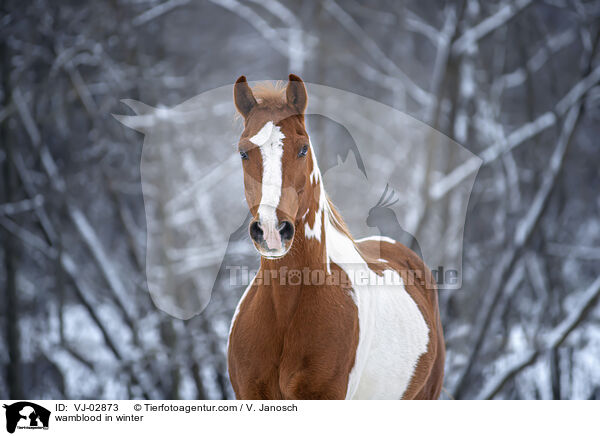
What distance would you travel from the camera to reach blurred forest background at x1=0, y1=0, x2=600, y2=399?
170 centimetres

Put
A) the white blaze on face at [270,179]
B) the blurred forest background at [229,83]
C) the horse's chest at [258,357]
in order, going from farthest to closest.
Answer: the blurred forest background at [229,83] → the horse's chest at [258,357] → the white blaze on face at [270,179]

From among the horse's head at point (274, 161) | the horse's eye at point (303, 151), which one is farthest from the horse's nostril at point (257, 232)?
the horse's eye at point (303, 151)

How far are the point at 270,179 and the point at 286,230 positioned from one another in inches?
3.8

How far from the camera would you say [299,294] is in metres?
0.96

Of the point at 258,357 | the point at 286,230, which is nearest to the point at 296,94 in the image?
the point at 286,230

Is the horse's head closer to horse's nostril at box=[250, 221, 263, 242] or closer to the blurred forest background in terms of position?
horse's nostril at box=[250, 221, 263, 242]

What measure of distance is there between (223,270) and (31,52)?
1059 millimetres
